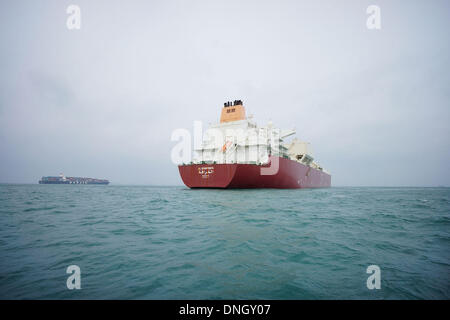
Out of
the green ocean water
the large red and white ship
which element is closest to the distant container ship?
the large red and white ship

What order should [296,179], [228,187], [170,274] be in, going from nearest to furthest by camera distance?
[170,274] → [228,187] → [296,179]

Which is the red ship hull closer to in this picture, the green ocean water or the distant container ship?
the green ocean water

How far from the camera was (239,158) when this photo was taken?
77.2 feet

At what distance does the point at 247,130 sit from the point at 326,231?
63.7ft

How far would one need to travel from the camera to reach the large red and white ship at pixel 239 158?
19.7m

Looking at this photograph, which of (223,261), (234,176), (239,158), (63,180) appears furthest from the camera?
(63,180)

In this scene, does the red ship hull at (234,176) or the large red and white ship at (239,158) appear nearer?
the red ship hull at (234,176)

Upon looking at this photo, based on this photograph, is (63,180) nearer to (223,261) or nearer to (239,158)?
(239,158)

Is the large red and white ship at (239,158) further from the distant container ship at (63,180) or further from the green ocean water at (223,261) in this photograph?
the distant container ship at (63,180)

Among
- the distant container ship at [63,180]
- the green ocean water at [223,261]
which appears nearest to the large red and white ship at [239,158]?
the green ocean water at [223,261]

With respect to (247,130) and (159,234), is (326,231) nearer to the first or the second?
(159,234)

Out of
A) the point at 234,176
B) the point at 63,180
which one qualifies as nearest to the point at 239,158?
the point at 234,176
